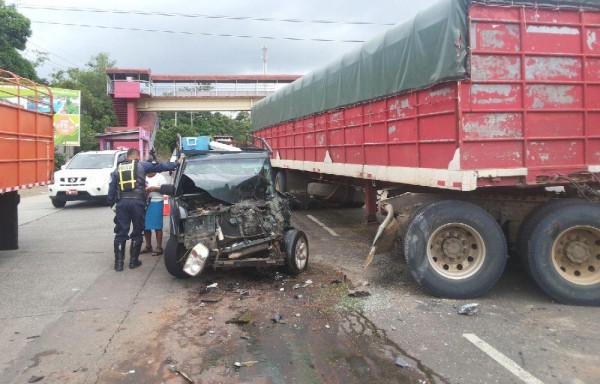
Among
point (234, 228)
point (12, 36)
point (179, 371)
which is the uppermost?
point (12, 36)

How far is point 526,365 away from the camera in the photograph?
3668mm

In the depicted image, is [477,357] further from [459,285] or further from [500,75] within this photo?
[500,75]

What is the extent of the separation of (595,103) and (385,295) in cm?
323

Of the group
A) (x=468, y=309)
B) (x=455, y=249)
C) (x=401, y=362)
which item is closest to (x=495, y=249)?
(x=455, y=249)

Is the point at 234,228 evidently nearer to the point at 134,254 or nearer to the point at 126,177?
the point at 134,254

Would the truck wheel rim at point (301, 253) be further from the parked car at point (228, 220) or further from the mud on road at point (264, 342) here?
the mud on road at point (264, 342)

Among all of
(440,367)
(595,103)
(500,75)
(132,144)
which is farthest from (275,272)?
(132,144)

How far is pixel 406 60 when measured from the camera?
20.0 feet

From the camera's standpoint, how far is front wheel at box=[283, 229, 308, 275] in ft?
19.6

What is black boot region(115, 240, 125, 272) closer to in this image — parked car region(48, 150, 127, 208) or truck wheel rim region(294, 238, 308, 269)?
truck wheel rim region(294, 238, 308, 269)

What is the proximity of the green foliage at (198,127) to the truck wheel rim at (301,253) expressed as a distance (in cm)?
4010

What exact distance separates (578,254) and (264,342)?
144 inches

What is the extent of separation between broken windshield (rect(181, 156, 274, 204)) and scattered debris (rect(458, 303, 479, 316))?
10.5 ft

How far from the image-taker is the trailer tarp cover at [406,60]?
196 inches
